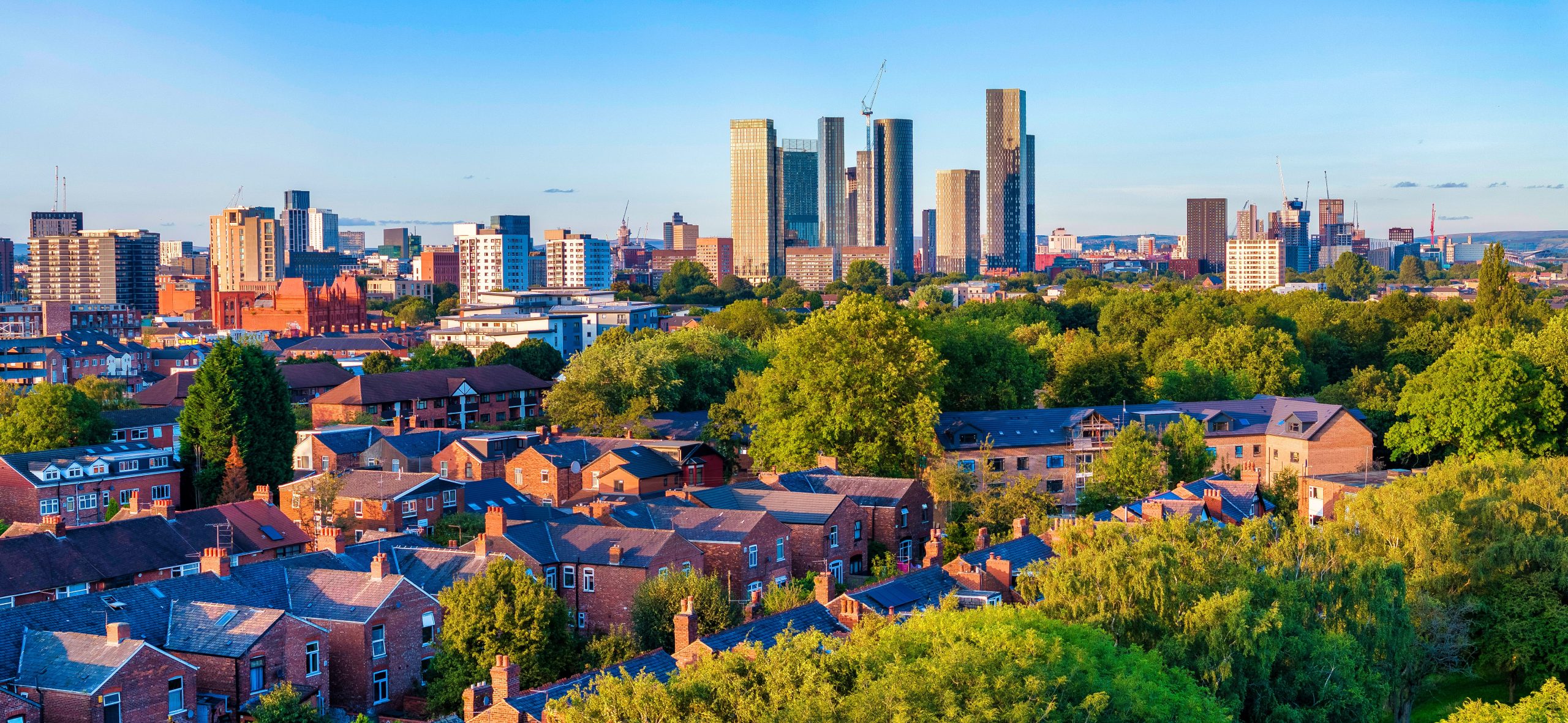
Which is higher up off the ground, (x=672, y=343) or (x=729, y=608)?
(x=672, y=343)

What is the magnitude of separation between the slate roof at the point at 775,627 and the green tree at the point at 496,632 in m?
5.63

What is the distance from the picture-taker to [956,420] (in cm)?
6769

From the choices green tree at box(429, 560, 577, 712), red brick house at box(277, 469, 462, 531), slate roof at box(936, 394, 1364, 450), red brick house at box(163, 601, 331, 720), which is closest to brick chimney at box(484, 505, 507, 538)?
green tree at box(429, 560, 577, 712)

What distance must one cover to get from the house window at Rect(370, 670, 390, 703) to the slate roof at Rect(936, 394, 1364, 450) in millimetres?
34500

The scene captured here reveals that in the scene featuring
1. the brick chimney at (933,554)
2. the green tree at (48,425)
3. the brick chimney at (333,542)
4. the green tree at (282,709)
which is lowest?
the green tree at (282,709)

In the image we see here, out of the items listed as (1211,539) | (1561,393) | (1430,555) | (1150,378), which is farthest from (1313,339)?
(1211,539)

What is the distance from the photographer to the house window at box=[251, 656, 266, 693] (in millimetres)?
32781

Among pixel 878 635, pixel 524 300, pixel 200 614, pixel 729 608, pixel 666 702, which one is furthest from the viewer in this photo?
pixel 524 300

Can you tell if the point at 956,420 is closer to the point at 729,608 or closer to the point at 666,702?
the point at 729,608

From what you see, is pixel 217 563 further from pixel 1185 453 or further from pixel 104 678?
pixel 1185 453

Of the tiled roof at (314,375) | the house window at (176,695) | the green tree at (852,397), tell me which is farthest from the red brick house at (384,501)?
the tiled roof at (314,375)

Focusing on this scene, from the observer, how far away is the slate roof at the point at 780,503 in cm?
4981

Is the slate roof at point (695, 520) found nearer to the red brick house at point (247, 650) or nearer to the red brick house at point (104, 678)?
the red brick house at point (247, 650)

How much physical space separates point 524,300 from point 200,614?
444 ft
